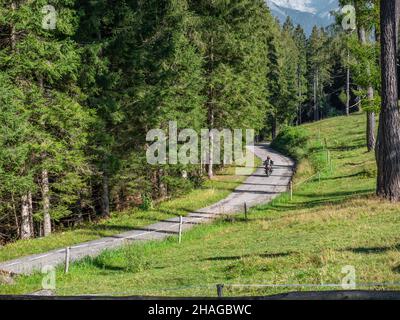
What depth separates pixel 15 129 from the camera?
56.3 feet

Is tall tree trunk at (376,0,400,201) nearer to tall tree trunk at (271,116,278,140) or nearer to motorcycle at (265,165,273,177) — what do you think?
motorcycle at (265,165,273,177)

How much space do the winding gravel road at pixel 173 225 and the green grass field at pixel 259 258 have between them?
4.43 ft

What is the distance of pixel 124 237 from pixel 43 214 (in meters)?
4.24

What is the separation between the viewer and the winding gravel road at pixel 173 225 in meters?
16.3

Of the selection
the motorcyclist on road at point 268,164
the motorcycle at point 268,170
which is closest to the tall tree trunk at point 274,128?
the motorcycle at point 268,170

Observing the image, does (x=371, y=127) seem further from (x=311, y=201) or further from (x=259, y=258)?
(x=259, y=258)

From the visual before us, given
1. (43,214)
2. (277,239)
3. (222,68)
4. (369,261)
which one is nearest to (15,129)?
(43,214)

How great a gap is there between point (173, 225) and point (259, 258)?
10.9m

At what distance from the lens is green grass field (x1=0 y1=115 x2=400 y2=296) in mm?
9359

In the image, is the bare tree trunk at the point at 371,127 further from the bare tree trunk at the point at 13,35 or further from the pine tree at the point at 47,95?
the bare tree trunk at the point at 13,35

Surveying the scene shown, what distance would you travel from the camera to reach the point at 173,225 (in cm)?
2247

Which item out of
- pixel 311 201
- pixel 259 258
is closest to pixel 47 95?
pixel 259 258
